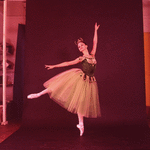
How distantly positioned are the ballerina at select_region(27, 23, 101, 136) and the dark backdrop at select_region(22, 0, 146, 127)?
0.37 ft

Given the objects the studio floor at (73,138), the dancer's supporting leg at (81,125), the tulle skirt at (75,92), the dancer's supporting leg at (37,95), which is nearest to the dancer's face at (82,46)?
the tulle skirt at (75,92)

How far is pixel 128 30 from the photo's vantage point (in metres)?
2.07

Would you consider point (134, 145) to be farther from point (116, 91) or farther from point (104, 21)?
point (104, 21)

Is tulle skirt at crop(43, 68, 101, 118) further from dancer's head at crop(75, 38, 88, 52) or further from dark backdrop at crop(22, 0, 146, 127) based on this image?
dancer's head at crop(75, 38, 88, 52)

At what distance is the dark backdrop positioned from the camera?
6.50 feet

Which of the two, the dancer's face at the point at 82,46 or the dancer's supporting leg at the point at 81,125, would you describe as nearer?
the dancer's supporting leg at the point at 81,125

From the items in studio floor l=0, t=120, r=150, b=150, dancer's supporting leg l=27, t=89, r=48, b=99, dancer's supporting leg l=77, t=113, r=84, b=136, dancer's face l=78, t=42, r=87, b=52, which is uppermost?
dancer's face l=78, t=42, r=87, b=52

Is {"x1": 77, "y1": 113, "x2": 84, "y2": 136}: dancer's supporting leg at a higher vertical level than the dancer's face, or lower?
lower

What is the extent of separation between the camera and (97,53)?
79.9 inches

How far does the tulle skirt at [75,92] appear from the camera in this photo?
181 centimetres

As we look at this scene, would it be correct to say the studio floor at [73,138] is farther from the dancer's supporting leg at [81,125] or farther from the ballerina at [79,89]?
the ballerina at [79,89]

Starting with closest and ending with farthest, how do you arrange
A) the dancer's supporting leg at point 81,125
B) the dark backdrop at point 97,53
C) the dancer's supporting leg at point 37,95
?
the dancer's supporting leg at point 81,125
the dancer's supporting leg at point 37,95
the dark backdrop at point 97,53

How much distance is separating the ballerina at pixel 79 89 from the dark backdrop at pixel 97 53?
113 mm

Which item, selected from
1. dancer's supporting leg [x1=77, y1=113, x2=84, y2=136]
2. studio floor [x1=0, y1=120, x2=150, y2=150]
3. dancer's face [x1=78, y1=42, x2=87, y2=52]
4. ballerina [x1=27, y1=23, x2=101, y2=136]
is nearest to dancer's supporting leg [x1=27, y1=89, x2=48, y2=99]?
ballerina [x1=27, y1=23, x2=101, y2=136]
